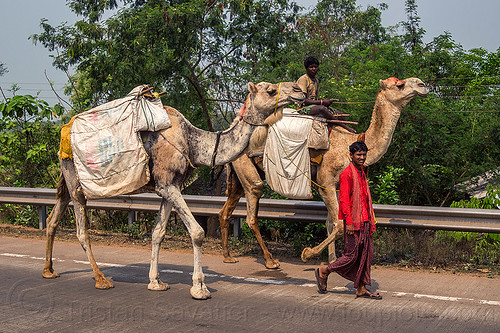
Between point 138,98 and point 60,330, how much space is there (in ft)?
11.8

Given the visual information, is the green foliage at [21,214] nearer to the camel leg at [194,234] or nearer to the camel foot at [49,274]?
the camel foot at [49,274]

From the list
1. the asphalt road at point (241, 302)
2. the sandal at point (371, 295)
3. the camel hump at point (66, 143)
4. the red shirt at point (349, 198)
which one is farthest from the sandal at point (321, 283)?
the camel hump at point (66, 143)

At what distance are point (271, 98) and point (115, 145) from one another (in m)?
2.32

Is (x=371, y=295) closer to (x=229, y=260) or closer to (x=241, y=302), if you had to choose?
(x=241, y=302)

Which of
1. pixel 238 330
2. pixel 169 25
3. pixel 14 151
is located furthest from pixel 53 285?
pixel 14 151

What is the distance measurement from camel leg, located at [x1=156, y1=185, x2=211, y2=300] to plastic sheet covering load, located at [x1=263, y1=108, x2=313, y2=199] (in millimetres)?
2178

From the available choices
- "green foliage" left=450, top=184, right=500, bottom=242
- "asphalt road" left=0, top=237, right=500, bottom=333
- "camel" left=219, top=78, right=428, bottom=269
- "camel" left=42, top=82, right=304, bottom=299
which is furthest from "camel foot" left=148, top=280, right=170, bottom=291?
"green foliage" left=450, top=184, right=500, bottom=242

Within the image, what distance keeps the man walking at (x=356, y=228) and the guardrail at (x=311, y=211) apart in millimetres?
2256

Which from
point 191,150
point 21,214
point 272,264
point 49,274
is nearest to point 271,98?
point 191,150

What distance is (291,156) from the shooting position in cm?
1005

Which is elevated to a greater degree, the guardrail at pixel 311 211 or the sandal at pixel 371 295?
the guardrail at pixel 311 211

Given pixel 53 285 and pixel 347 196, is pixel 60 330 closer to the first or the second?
pixel 53 285

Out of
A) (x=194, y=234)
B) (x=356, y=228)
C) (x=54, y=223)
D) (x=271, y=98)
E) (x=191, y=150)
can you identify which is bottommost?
(x=54, y=223)

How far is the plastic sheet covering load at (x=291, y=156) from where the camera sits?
9984 millimetres
